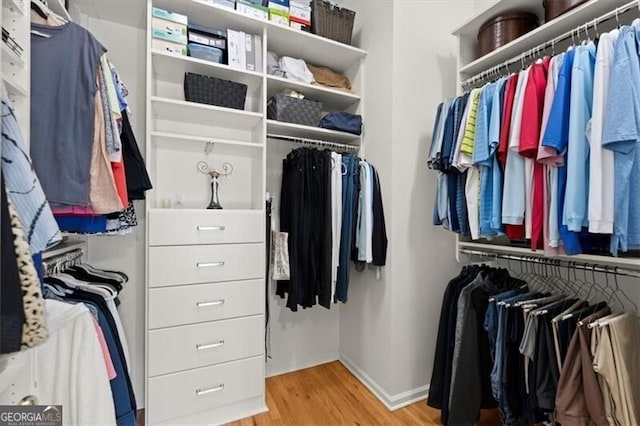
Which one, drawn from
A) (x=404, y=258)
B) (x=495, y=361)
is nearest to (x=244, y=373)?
(x=404, y=258)

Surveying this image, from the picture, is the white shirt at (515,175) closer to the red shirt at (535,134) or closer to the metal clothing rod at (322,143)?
the red shirt at (535,134)

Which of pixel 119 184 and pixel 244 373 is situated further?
pixel 244 373

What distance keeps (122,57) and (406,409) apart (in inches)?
108

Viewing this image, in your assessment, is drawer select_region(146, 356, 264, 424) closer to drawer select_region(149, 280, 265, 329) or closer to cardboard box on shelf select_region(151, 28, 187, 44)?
drawer select_region(149, 280, 265, 329)

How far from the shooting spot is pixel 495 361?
1.38m

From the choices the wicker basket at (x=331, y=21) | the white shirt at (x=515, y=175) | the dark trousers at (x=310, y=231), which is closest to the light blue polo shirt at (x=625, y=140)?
the white shirt at (x=515, y=175)

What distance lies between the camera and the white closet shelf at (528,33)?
1.18 metres

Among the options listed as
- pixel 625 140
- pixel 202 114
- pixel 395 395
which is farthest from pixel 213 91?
pixel 395 395

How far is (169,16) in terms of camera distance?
159 centimetres

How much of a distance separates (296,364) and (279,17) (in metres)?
2.41

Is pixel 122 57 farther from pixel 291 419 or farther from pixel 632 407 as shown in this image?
pixel 632 407

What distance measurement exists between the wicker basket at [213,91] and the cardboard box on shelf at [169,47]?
0.38 feet

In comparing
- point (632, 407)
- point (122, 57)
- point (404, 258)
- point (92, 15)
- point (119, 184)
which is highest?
point (92, 15)

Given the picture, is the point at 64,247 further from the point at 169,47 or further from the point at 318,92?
the point at 318,92
